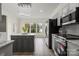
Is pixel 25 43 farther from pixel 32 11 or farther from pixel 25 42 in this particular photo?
pixel 32 11

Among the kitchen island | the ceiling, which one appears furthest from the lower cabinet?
the ceiling

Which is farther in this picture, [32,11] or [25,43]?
[25,43]

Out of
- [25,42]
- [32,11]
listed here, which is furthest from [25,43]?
[32,11]

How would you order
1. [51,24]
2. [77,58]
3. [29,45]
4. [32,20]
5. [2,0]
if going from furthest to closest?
1. [51,24]
2. [29,45]
3. [32,20]
4. [2,0]
5. [77,58]

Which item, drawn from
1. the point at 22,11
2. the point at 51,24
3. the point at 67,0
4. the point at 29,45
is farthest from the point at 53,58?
the point at 51,24

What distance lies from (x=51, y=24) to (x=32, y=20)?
2.46 metres

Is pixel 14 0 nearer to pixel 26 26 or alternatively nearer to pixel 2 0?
pixel 2 0

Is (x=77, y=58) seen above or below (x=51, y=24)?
below

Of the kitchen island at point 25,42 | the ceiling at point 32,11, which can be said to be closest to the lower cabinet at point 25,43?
the kitchen island at point 25,42

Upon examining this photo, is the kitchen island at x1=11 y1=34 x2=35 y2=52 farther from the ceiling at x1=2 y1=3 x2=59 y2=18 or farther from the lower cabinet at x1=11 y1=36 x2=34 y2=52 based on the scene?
the ceiling at x1=2 y1=3 x2=59 y2=18

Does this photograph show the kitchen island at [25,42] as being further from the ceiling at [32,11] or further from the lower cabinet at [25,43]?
the ceiling at [32,11]

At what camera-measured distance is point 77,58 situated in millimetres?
727

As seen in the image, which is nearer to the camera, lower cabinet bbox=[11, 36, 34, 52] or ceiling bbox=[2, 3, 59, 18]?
ceiling bbox=[2, 3, 59, 18]

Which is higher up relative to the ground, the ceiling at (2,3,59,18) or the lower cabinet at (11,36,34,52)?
the ceiling at (2,3,59,18)
